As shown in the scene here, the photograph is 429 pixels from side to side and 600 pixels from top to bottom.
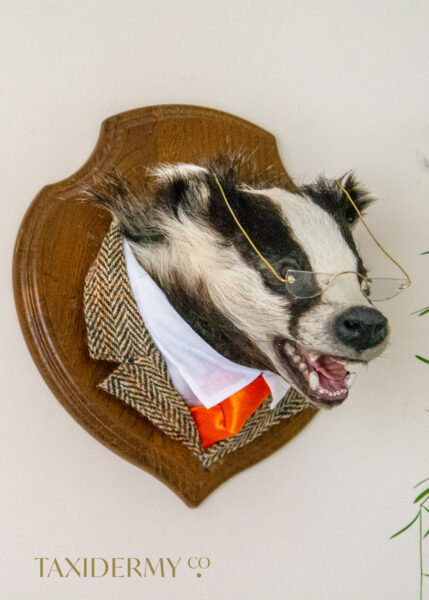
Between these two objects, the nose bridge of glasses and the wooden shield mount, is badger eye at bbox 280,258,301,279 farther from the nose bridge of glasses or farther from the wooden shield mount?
the wooden shield mount

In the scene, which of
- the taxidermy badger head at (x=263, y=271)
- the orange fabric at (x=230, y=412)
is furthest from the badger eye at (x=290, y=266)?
the orange fabric at (x=230, y=412)

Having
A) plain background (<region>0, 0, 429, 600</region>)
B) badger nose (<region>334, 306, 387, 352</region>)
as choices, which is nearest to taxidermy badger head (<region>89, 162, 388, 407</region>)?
badger nose (<region>334, 306, 387, 352</region>)

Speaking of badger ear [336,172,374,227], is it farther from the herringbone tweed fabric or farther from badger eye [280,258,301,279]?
the herringbone tweed fabric

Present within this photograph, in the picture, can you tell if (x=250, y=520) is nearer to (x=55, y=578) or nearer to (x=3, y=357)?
(x=55, y=578)

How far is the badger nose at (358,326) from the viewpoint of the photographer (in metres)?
0.51

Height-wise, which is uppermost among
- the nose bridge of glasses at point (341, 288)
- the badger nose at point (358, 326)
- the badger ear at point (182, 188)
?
the badger ear at point (182, 188)

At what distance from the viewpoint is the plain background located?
0.66 m

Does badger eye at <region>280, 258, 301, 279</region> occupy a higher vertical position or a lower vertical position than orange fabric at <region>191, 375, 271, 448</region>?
higher

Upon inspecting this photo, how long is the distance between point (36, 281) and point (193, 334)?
0.15m

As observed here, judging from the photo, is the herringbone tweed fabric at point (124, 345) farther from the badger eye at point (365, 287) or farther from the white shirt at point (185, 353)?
the badger eye at point (365, 287)

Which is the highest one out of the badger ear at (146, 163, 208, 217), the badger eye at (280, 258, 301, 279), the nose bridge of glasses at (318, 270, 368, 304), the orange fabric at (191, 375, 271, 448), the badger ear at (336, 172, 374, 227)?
the badger ear at (146, 163, 208, 217)

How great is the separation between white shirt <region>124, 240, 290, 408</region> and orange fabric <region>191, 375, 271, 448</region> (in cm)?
1

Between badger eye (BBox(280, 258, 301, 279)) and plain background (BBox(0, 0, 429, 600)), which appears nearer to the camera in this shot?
badger eye (BBox(280, 258, 301, 279))

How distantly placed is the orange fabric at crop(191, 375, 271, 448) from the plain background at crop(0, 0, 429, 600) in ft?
0.33
